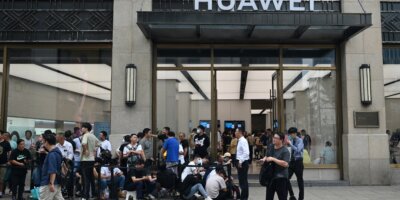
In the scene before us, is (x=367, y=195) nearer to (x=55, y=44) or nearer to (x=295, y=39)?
(x=295, y=39)

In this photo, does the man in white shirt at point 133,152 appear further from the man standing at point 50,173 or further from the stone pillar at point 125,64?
the man standing at point 50,173

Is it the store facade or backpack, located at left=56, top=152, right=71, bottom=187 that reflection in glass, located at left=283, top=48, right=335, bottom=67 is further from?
backpack, located at left=56, top=152, right=71, bottom=187

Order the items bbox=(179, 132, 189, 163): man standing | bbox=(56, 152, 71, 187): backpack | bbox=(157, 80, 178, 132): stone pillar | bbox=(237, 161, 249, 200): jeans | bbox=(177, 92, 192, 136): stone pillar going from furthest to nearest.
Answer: bbox=(177, 92, 192, 136): stone pillar
bbox=(157, 80, 178, 132): stone pillar
bbox=(179, 132, 189, 163): man standing
bbox=(237, 161, 249, 200): jeans
bbox=(56, 152, 71, 187): backpack

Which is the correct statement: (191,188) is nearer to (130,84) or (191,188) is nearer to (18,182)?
(130,84)

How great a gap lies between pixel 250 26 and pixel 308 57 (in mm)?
2957

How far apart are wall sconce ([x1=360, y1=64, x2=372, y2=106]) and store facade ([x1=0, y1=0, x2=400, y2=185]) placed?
3 cm

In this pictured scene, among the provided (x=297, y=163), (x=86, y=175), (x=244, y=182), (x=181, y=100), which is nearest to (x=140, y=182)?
(x=86, y=175)

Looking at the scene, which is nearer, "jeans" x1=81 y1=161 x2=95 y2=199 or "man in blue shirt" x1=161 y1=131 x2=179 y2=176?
"jeans" x1=81 y1=161 x2=95 y2=199

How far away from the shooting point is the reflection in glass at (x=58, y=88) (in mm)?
14492

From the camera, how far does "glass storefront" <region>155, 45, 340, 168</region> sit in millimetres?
14570

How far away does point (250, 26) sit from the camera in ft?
42.5

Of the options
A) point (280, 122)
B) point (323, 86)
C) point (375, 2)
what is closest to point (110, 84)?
point (280, 122)

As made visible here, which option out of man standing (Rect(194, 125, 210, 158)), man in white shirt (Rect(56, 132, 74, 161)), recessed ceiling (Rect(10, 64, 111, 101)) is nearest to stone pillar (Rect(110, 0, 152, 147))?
recessed ceiling (Rect(10, 64, 111, 101))

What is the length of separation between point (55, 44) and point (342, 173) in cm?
1036
